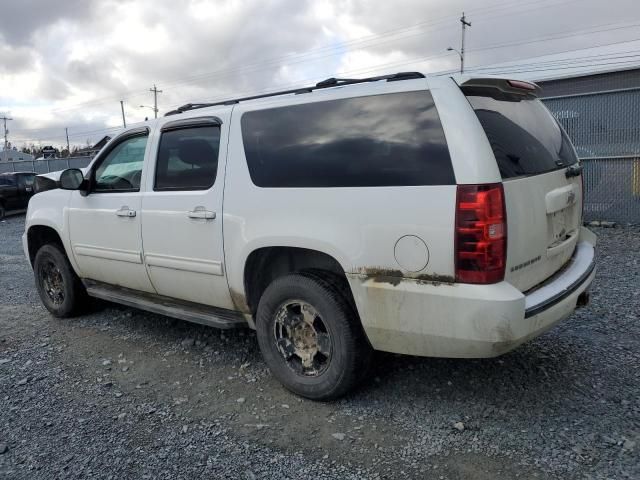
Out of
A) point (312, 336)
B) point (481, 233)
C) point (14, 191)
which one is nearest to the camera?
point (481, 233)

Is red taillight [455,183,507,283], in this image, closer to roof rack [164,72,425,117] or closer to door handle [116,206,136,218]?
roof rack [164,72,425,117]

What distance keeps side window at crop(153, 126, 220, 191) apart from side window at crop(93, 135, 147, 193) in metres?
0.30

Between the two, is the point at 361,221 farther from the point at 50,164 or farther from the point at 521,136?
the point at 50,164

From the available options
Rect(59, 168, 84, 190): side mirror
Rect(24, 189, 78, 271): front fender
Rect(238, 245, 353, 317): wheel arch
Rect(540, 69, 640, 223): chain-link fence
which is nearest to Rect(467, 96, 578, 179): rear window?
Rect(238, 245, 353, 317): wheel arch

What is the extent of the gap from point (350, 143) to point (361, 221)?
503mm

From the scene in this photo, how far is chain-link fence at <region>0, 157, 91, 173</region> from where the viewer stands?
2231 cm

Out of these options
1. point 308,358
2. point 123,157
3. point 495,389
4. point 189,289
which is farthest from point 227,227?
point 495,389

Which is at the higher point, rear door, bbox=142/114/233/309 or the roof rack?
the roof rack

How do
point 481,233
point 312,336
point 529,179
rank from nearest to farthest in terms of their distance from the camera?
point 481,233 → point 529,179 → point 312,336

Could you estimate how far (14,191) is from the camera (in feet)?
60.8

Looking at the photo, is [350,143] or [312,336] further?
[312,336]

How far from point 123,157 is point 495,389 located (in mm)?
3589

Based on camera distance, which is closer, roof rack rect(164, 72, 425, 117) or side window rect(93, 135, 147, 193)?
roof rack rect(164, 72, 425, 117)

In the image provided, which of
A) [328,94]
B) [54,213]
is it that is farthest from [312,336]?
[54,213]
